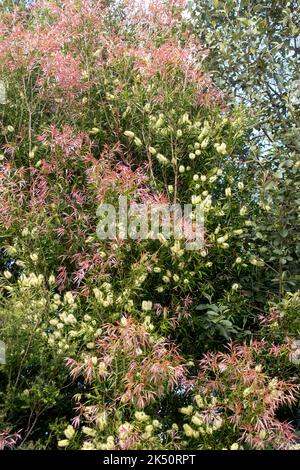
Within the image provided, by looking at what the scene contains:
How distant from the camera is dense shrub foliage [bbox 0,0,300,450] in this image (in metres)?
4.18

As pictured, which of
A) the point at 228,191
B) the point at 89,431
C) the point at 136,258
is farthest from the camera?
the point at 228,191

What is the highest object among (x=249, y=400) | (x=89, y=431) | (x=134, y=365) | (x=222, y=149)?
(x=222, y=149)

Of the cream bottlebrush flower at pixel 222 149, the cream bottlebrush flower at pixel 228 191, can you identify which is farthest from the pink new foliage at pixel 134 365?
the cream bottlebrush flower at pixel 222 149

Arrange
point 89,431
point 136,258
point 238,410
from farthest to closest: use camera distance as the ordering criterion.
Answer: point 136,258
point 238,410
point 89,431

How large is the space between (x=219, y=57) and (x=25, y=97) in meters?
1.79

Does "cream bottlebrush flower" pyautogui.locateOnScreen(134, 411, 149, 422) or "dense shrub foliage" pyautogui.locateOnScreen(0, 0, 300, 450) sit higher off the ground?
"dense shrub foliage" pyautogui.locateOnScreen(0, 0, 300, 450)

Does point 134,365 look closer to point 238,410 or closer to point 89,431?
point 89,431

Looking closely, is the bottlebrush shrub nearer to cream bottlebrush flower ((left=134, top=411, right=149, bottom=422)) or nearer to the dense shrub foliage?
the dense shrub foliage

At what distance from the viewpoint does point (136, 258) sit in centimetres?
478

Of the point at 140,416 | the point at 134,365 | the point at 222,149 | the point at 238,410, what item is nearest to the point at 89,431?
the point at 140,416

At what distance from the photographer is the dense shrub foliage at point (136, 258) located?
4180 mm

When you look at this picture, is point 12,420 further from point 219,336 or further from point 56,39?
point 56,39

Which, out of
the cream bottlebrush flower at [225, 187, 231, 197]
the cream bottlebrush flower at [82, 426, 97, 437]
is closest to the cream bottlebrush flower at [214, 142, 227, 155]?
the cream bottlebrush flower at [225, 187, 231, 197]
